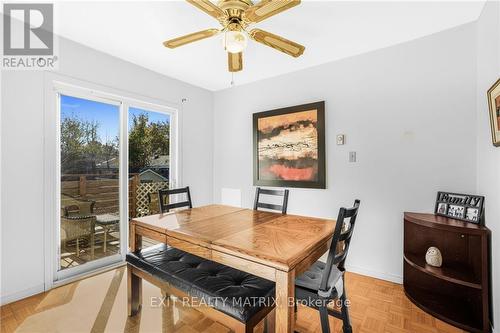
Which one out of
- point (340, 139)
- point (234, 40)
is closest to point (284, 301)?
point (234, 40)

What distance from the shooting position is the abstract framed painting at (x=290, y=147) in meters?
2.99

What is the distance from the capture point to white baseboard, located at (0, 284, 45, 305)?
2064 mm

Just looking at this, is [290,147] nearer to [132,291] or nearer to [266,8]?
[266,8]

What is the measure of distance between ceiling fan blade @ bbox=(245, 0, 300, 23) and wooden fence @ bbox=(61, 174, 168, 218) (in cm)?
246

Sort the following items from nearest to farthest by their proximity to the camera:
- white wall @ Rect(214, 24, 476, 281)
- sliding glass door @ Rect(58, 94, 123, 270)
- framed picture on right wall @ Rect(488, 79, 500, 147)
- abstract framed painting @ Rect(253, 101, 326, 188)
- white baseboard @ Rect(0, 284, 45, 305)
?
framed picture on right wall @ Rect(488, 79, 500, 147), white baseboard @ Rect(0, 284, 45, 305), white wall @ Rect(214, 24, 476, 281), sliding glass door @ Rect(58, 94, 123, 270), abstract framed painting @ Rect(253, 101, 326, 188)

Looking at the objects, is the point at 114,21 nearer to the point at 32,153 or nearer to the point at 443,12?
the point at 32,153

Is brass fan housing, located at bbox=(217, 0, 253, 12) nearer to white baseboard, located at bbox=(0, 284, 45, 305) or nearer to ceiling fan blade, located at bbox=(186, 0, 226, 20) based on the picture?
ceiling fan blade, located at bbox=(186, 0, 226, 20)

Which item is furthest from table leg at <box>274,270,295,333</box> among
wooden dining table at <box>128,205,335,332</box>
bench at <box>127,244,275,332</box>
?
bench at <box>127,244,275,332</box>

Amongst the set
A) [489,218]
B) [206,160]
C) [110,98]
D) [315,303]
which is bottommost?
[315,303]

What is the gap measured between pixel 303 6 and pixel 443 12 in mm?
1206

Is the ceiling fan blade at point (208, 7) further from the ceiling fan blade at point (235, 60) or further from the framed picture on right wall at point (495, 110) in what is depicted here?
the framed picture on right wall at point (495, 110)

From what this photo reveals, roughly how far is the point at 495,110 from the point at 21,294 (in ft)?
13.5

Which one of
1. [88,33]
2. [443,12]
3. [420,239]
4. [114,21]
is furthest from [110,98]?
[420,239]

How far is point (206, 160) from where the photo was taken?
406cm
